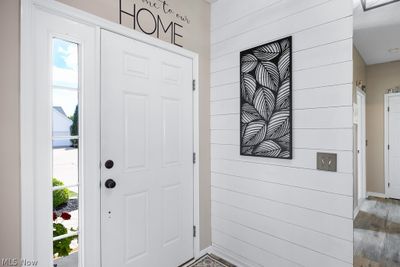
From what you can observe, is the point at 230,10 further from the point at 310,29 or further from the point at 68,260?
the point at 68,260

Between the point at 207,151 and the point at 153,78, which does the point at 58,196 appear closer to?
the point at 153,78

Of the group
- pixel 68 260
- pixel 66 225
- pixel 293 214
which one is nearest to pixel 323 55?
pixel 293 214

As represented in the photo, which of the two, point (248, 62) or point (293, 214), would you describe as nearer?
point (293, 214)

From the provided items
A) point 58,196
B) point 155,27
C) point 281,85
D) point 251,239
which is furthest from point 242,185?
point 155,27

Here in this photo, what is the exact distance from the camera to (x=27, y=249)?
1252 mm

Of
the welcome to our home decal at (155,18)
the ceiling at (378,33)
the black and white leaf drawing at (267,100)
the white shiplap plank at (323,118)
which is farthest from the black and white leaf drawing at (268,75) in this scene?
the welcome to our home decal at (155,18)

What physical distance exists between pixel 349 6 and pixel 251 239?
2041 mm

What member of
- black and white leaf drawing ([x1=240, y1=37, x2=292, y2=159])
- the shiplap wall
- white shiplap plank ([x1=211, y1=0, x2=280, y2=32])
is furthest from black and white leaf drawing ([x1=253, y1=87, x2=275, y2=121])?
white shiplap plank ([x1=211, y1=0, x2=280, y2=32])

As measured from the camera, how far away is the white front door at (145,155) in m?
1.63

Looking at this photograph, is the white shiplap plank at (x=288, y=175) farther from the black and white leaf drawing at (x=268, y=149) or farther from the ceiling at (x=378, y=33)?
the ceiling at (x=378, y=33)

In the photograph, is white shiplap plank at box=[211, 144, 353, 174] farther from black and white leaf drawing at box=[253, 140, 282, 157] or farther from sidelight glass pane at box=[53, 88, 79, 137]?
sidelight glass pane at box=[53, 88, 79, 137]

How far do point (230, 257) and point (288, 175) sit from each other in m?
1.10

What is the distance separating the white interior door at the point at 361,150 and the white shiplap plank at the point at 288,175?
6cm

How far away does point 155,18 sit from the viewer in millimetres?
1885
